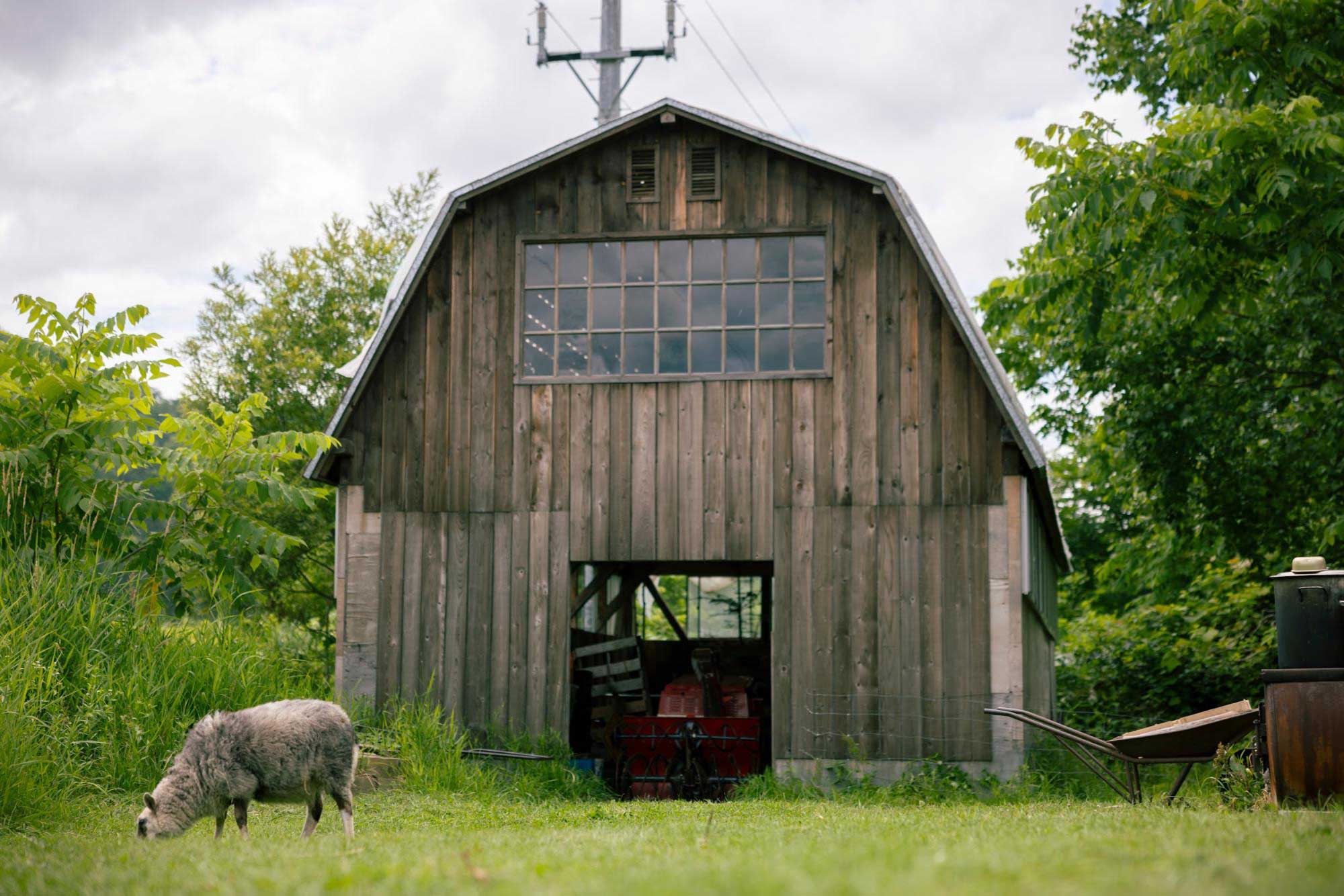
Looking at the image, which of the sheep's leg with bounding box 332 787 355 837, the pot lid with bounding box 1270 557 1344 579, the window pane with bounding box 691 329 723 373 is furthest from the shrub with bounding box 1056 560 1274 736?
the sheep's leg with bounding box 332 787 355 837

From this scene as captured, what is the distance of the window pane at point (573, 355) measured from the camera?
12492 millimetres

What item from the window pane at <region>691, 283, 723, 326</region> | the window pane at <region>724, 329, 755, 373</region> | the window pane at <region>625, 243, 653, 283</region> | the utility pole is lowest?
the window pane at <region>724, 329, 755, 373</region>

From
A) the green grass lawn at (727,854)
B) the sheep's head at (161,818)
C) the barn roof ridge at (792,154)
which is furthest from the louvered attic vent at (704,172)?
the sheep's head at (161,818)

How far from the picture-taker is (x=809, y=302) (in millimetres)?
12180

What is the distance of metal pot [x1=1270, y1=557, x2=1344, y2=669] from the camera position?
25.0ft

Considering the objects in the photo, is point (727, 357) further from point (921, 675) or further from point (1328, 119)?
point (1328, 119)

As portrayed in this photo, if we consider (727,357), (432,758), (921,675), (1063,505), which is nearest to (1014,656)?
(921,675)

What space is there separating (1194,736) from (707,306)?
577cm

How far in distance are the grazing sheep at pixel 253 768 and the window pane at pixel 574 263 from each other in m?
5.96

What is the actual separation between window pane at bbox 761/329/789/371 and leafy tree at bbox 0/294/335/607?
382 centimetres

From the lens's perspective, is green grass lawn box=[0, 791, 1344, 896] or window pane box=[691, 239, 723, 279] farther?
window pane box=[691, 239, 723, 279]

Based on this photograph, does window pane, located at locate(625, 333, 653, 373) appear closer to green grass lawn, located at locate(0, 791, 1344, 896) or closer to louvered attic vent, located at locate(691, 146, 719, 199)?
louvered attic vent, located at locate(691, 146, 719, 199)

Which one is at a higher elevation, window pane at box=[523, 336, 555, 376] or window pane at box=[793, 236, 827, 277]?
window pane at box=[793, 236, 827, 277]

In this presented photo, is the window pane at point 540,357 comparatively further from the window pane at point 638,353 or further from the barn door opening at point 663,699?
the barn door opening at point 663,699
